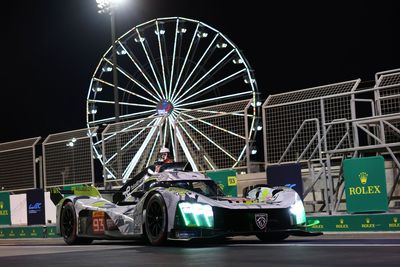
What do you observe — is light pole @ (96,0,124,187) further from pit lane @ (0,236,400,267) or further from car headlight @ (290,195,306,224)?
pit lane @ (0,236,400,267)

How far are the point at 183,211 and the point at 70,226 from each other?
4095 millimetres

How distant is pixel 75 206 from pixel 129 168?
7761mm

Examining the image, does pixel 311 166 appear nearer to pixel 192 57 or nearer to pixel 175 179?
pixel 175 179

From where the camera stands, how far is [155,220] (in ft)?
34.8

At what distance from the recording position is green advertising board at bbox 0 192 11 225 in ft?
69.7

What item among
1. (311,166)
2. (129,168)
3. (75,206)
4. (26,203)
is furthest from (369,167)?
(26,203)

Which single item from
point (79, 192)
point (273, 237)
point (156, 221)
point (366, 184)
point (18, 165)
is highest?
point (18, 165)

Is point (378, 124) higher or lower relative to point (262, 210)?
higher

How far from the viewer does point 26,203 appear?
20.7 metres

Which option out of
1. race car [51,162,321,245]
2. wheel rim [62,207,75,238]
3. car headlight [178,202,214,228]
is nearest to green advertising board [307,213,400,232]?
race car [51,162,321,245]

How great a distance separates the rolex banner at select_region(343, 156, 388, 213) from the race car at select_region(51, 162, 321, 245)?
2096 millimetres

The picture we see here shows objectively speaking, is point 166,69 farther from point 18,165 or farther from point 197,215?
point 197,215

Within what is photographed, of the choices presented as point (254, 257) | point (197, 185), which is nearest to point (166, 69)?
point (197, 185)

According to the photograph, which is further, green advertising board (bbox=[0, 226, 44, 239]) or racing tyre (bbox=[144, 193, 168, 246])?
green advertising board (bbox=[0, 226, 44, 239])
